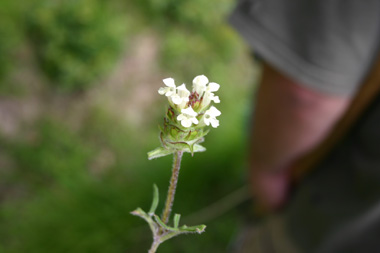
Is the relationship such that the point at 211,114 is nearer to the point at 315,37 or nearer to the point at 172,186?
the point at 172,186

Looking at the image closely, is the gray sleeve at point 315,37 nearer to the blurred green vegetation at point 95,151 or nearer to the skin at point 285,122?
the skin at point 285,122

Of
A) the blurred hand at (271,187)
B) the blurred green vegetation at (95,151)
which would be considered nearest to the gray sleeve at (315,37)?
the blurred hand at (271,187)

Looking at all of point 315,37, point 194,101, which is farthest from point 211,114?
point 315,37

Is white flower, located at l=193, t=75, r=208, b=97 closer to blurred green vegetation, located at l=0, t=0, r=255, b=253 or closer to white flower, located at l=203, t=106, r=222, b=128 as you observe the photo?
white flower, located at l=203, t=106, r=222, b=128

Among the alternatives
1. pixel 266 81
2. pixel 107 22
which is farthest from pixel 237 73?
pixel 266 81

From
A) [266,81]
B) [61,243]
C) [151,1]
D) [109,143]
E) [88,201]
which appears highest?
[151,1]

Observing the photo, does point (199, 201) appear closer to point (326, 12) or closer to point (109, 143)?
point (109, 143)
